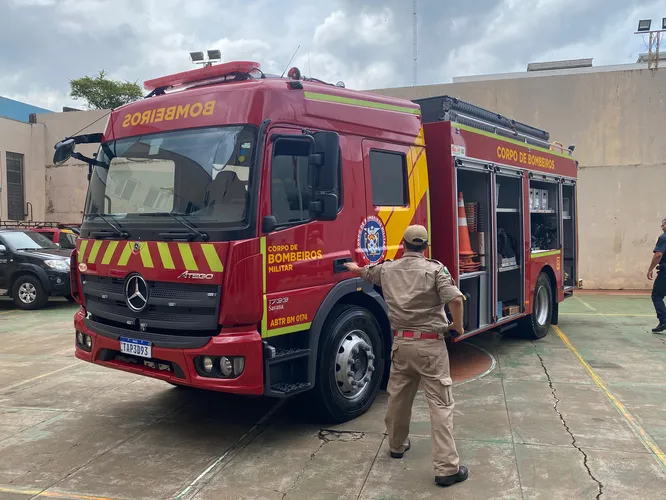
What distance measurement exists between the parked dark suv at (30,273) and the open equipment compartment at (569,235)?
393 inches

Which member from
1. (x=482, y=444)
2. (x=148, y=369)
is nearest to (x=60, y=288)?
(x=148, y=369)

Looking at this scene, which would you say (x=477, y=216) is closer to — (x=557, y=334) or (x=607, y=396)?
(x=607, y=396)

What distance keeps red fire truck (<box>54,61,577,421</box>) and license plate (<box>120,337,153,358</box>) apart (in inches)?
0.6

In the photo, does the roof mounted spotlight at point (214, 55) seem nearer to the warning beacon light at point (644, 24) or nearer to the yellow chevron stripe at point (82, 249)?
the yellow chevron stripe at point (82, 249)

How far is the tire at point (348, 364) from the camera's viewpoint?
477 centimetres

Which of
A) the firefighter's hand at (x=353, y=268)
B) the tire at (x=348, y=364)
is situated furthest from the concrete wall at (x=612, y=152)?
the firefighter's hand at (x=353, y=268)

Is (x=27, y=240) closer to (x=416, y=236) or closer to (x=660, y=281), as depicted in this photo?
(x=416, y=236)

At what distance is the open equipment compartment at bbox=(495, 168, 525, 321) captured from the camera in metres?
7.42

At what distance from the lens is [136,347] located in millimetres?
4512

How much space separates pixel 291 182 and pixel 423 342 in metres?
1.60

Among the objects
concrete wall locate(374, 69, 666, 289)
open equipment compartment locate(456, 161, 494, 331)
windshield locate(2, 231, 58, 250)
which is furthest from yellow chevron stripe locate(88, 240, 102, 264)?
concrete wall locate(374, 69, 666, 289)

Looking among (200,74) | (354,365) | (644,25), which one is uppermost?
(644,25)

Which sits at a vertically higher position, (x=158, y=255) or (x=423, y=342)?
(x=158, y=255)

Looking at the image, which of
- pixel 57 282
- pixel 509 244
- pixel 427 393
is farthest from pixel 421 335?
pixel 57 282
